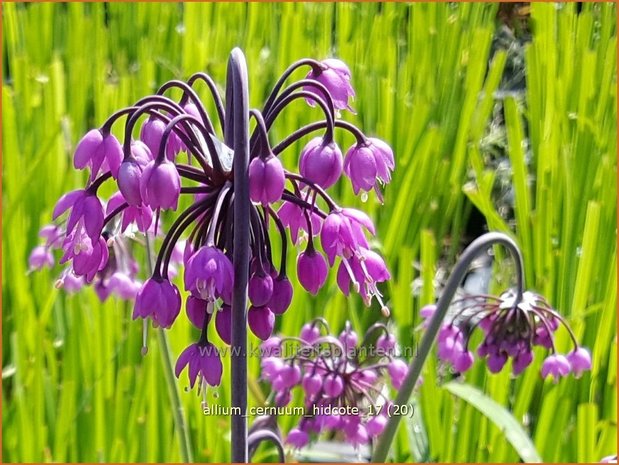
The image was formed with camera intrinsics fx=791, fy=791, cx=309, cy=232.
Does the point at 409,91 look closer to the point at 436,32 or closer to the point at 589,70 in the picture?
the point at 436,32

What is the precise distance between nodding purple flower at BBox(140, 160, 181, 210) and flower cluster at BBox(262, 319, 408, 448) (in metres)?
0.67

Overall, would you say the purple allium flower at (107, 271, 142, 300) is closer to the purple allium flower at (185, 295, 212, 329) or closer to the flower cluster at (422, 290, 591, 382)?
the flower cluster at (422, 290, 591, 382)

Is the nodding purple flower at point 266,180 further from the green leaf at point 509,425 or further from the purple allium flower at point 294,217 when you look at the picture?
the green leaf at point 509,425

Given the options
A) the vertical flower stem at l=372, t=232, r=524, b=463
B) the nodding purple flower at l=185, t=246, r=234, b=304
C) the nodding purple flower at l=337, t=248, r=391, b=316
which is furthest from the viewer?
the vertical flower stem at l=372, t=232, r=524, b=463

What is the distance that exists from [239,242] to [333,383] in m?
0.69

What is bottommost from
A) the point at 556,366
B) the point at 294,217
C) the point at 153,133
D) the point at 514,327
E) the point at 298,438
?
the point at 298,438

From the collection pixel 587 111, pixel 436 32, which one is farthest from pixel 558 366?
pixel 436 32

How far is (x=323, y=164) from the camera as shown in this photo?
0.85 metres

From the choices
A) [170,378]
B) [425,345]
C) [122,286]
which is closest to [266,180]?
[425,345]

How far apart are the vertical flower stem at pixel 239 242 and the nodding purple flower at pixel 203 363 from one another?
0.11 ft

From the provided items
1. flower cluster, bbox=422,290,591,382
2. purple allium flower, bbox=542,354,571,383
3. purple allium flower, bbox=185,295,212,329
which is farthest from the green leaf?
purple allium flower, bbox=185,295,212,329

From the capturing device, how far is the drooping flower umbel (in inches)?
31.7

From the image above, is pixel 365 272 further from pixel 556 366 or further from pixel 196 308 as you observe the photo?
pixel 556 366

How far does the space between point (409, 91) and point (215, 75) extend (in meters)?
0.70
